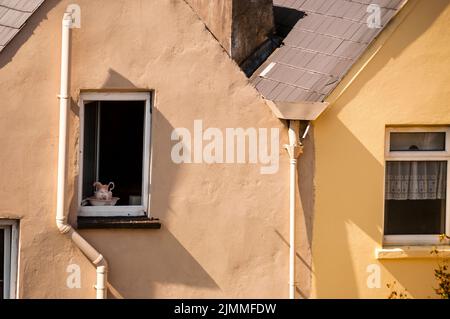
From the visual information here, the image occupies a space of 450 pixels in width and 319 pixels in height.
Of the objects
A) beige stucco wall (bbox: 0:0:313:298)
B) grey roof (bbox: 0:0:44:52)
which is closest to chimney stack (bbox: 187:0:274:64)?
beige stucco wall (bbox: 0:0:313:298)

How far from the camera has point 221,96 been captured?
47.3 feet

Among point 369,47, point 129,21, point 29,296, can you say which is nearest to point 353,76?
point 369,47

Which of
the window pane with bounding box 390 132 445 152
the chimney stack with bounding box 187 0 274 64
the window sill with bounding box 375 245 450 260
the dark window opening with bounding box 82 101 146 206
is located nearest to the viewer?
the window sill with bounding box 375 245 450 260

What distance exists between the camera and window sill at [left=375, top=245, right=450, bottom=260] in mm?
14492

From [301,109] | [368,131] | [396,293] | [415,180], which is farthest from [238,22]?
[396,293]

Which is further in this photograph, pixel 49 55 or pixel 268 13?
pixel 268 13

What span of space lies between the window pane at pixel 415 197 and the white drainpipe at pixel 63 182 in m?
3.31

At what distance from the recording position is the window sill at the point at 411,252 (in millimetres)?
14492

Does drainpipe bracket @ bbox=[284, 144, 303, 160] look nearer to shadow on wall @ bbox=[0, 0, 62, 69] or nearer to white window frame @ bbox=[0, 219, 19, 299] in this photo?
shadow on wall @ bbox=[0, 0, 62, 69]

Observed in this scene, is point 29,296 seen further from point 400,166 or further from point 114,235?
point 400,166

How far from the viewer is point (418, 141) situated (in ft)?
48.5

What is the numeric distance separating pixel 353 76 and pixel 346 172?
1085 millimetres

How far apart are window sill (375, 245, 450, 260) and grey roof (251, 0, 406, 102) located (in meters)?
1.88

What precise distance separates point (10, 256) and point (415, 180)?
4704 mm
